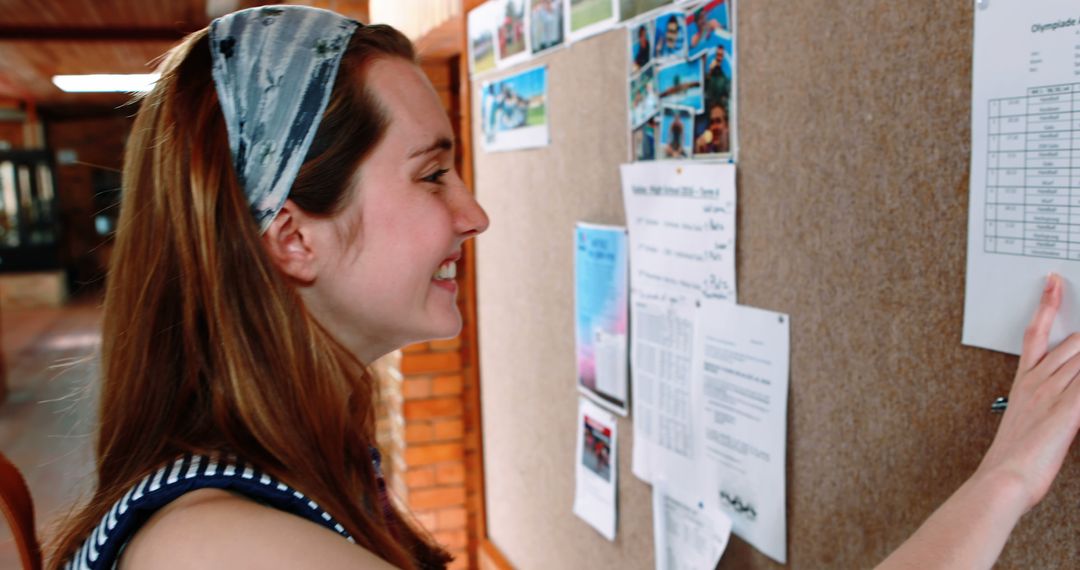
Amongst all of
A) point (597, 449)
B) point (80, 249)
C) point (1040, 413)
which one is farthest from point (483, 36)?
point (80, 249)

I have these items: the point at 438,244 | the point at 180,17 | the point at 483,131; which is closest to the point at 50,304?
the point at 180,17

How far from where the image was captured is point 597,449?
1611 millimetres

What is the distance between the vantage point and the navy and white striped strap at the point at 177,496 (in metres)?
0.79

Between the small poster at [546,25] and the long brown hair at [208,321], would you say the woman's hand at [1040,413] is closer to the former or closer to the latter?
the long brown hair at [208,321]

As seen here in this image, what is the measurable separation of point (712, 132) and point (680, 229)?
162mm

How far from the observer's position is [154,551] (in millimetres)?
746

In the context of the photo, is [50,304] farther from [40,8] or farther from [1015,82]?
[1015,82]

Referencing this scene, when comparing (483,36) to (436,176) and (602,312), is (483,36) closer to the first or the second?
(602,312)

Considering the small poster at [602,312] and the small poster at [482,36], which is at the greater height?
the small poster at [482,36]

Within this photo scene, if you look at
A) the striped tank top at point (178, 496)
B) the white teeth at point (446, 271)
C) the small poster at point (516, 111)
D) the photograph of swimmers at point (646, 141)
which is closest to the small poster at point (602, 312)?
the photograph of swimmers at point (646, 141)

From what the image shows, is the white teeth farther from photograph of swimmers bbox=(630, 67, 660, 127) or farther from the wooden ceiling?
the wooden ceiling

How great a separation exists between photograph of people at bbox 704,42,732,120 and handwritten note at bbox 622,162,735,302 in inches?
3.4

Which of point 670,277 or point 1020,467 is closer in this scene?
point 1020,467

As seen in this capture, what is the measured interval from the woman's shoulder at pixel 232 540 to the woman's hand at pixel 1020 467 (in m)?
0.48
